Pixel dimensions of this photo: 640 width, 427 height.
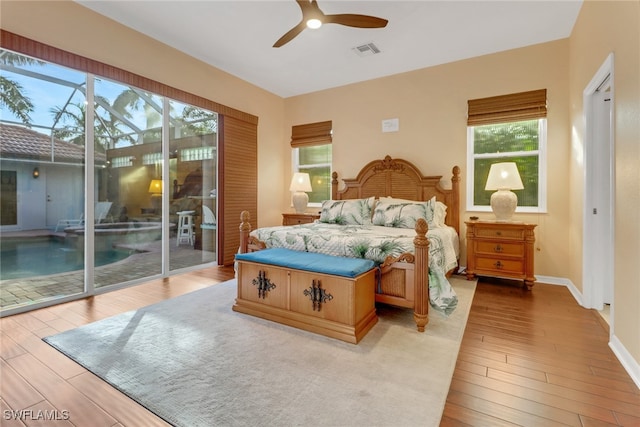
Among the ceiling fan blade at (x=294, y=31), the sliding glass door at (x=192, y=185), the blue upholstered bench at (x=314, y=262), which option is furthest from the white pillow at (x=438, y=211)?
the sliding glass door at (x=192, y=185)

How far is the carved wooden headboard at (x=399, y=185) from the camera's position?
415 centimetres

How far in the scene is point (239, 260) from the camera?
8.86 ft

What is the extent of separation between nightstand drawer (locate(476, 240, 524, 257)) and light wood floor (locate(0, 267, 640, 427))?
81cm

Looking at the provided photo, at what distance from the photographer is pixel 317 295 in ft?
7.48

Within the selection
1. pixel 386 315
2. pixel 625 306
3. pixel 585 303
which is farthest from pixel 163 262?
pixel 585 303

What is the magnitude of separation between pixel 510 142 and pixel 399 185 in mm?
1560

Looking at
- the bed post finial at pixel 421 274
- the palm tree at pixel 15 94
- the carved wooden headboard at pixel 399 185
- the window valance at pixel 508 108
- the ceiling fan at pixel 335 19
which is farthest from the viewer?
the carved wooden headboard at pixel 399 185

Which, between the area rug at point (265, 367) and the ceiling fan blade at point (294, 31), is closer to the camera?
the area rug at point (265, 367)

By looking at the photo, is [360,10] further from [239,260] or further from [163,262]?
[163,262]

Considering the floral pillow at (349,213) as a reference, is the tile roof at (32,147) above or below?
above

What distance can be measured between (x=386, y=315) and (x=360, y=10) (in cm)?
313

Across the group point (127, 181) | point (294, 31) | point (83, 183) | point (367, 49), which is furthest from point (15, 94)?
point (367, 49)

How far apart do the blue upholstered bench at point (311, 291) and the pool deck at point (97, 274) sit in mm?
1851

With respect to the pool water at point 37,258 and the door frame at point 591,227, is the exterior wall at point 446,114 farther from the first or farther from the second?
the pool water at point 37,258
